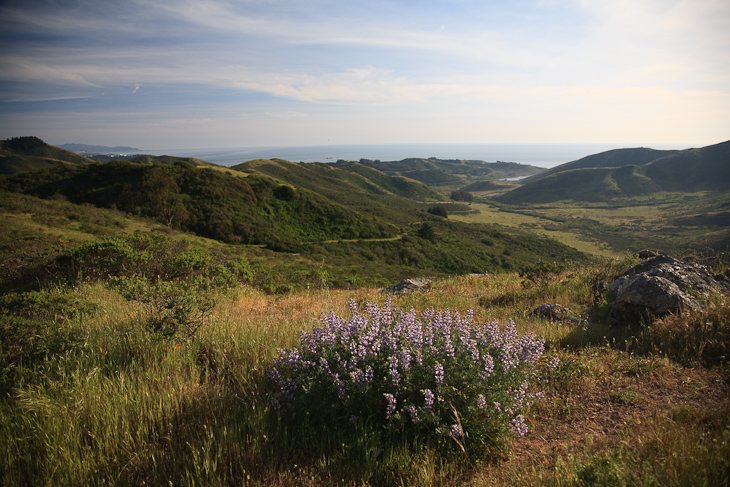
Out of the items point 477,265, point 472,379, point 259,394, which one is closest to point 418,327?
point 472,379

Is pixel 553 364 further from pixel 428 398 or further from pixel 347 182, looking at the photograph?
pixel 347 182

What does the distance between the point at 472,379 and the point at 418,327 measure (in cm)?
68

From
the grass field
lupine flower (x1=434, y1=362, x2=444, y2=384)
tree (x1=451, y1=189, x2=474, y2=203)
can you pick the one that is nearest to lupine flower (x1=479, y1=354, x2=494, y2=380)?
lupine flower (x1=434, y1=362, x2=444, y2=384)

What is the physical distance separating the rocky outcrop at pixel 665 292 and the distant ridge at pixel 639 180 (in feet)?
555

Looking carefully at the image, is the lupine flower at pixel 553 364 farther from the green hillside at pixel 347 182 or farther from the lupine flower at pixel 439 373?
the green hillside at pixel 347 182

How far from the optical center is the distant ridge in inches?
5753

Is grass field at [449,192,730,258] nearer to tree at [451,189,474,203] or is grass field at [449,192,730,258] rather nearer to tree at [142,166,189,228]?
tree at [451,189,474,203]

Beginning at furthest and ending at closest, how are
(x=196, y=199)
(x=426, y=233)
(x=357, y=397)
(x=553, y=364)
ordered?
(x=426, y=233)
(x=196, y=199)
(x=553, y=364)
(x=357, y=397)

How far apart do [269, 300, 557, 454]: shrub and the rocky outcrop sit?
3.04m

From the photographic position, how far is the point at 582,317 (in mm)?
5512

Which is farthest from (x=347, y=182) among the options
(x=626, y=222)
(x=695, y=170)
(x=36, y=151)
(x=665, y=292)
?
(x=695, y=170)

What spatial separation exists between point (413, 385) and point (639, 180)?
658 feet

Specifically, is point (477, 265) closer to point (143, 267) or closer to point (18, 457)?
point (143, 267)

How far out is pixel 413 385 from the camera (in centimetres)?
234
